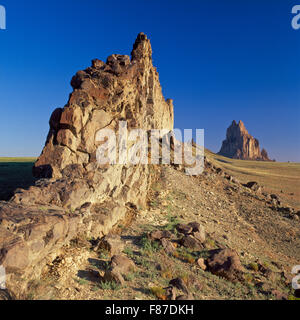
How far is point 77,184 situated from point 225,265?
24.7 feet

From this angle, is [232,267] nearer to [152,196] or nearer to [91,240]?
[91,240]

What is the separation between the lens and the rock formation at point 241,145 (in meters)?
172

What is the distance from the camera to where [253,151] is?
17488 cm

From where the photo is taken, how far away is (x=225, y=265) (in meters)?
9.29

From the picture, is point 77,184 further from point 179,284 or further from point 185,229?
point 185,229

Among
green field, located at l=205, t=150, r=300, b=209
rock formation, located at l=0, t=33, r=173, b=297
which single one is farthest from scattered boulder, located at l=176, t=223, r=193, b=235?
green field, located at l=205, t=150, r=300, b=209

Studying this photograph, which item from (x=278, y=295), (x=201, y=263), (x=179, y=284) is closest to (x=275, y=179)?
(x=278, y=295)

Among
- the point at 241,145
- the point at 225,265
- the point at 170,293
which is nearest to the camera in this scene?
the point at 170,293

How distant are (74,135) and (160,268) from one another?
7.98m

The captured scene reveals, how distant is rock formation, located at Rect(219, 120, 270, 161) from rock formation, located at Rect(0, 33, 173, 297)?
556ft

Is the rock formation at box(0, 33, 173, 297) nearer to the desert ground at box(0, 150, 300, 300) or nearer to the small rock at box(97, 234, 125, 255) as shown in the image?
the desert ground at box(0, 150, 300, 300)
